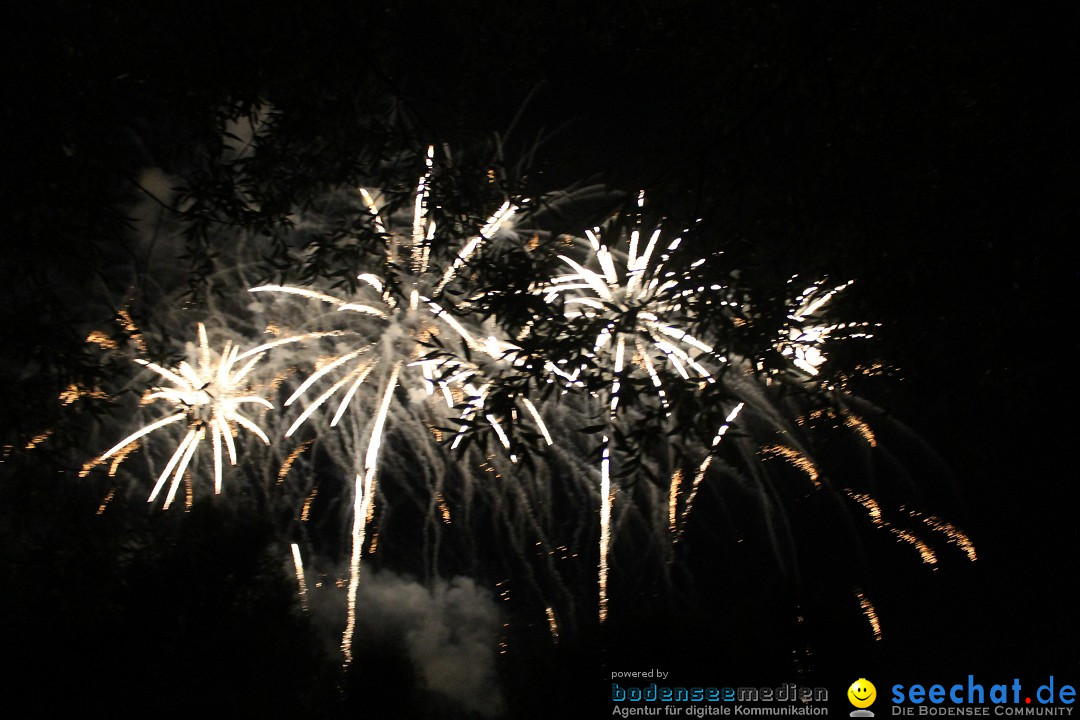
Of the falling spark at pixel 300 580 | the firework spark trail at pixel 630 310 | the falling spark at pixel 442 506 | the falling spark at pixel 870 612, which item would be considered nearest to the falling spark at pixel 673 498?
the firework spark trail at pixel 630 310

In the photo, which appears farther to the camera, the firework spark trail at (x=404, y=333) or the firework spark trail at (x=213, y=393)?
the firework spark trail at (x=213, y=393)

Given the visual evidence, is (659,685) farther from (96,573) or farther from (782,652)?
A: (96,573)

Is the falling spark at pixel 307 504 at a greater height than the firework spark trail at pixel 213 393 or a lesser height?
lesser

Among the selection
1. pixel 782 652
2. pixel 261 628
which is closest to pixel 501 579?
pixel 261 628

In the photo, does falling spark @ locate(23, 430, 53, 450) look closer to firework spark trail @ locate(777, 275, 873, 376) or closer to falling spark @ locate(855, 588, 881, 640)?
firework spark trail @ locate(777, 275, 873, 376)

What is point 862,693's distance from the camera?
726cm

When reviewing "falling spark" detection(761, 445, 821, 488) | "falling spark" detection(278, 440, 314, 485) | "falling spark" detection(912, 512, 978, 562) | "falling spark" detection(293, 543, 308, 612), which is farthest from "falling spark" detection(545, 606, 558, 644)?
"falling spark" detection(912, 512, 978, 562)

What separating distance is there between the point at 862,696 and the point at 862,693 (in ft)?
0.09

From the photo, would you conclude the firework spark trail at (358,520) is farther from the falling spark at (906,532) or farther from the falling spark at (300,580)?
the falling spark at (906,532)

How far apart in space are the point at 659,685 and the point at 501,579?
4.60 meters

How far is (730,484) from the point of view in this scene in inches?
438

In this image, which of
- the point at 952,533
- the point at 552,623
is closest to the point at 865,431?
the point at 952,533

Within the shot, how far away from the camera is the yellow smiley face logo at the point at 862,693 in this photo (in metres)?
7.22

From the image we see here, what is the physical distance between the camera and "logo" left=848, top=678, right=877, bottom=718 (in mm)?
7199
